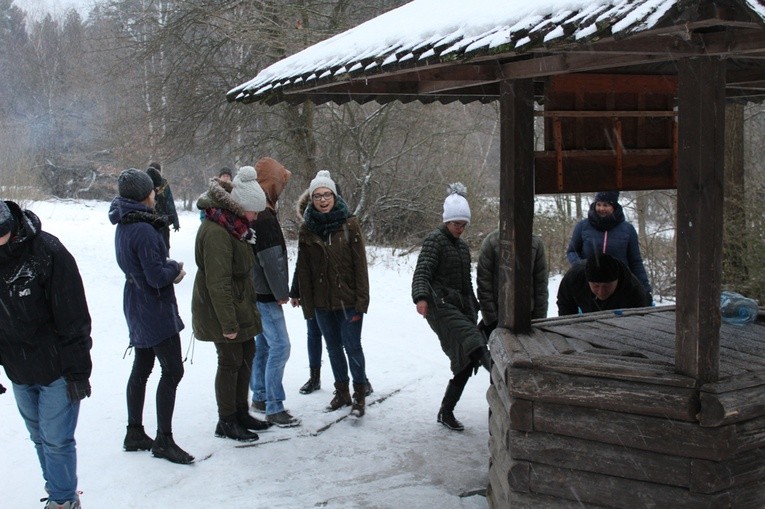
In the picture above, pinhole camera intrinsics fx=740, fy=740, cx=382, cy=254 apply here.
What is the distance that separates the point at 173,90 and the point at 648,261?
31.7 feet

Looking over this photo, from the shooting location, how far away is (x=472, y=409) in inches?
231

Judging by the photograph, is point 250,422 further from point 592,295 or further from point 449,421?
point 592,295

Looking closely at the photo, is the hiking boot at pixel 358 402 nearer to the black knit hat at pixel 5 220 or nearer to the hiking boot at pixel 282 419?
the hiking boot at pixel 282 419

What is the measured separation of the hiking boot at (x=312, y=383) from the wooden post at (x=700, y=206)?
12.4 ft

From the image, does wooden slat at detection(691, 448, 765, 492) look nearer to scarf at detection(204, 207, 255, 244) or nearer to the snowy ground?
the snowy ground

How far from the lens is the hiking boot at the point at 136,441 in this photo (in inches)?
191

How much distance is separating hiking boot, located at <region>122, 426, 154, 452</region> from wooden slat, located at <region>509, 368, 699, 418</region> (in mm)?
→ 2663

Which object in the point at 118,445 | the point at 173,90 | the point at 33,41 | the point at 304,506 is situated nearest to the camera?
the point at 304,506

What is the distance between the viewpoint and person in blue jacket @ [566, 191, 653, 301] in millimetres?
5773

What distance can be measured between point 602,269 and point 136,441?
3.24m

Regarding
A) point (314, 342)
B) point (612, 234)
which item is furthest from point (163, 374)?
point (612, 234)

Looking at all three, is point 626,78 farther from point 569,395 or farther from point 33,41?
point 33,41

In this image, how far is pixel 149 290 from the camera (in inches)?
181

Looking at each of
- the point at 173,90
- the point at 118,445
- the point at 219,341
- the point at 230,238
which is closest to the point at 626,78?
the point at 230,238
